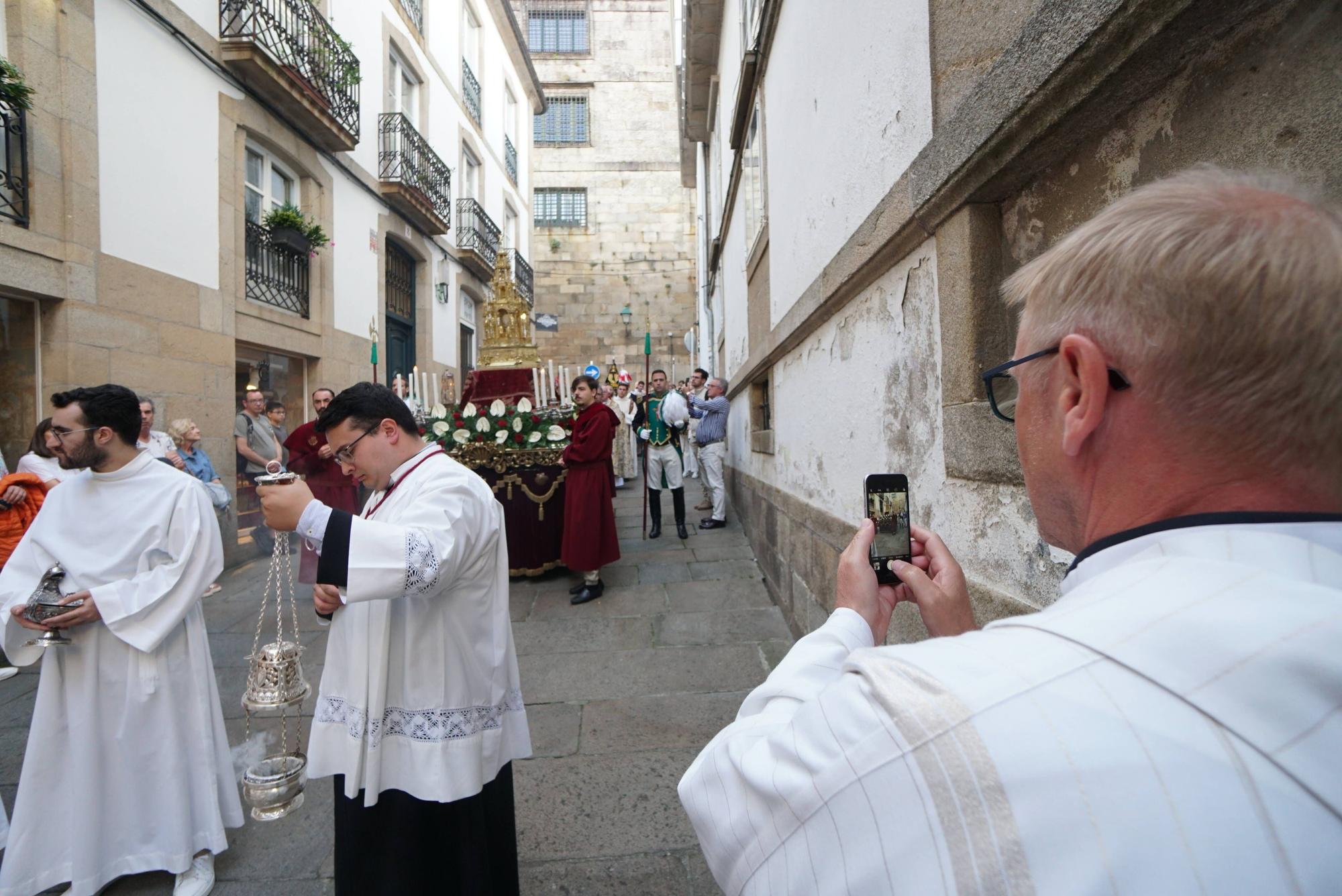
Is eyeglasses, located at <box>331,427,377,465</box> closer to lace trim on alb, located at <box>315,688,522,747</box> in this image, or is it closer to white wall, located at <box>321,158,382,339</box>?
lace trim on alb, located at <box>315,688,522,747</box>

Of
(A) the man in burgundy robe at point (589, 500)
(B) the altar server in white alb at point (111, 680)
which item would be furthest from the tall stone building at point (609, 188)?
(B) the altar server in white alb at point (111, 680)

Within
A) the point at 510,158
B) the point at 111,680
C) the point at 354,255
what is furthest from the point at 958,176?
the point at 510,158

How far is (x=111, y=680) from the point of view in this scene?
2.61 m

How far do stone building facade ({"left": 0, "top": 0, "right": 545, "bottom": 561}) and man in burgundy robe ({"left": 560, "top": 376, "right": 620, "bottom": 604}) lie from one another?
2.52 meters

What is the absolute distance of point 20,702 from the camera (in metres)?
4.10

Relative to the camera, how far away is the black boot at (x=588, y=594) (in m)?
5.76

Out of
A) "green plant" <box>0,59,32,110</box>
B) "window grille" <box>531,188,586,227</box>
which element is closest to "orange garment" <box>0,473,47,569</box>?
"green plant" <box>0,59,32,110</box>

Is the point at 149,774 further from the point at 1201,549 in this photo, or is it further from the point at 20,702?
the point at 1201,549

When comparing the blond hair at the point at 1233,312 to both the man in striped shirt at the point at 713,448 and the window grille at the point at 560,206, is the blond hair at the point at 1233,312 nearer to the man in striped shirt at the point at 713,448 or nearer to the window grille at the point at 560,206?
the man in striped shirt at the point at 713,448

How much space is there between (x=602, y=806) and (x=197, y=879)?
61.5 inches

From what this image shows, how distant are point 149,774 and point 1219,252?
11.6 feet

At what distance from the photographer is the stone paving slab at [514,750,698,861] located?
9.19ft

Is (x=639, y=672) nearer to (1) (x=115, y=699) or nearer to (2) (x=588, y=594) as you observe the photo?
(2) (x=588, y=594)

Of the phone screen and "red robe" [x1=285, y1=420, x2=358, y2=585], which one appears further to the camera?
"red robe" [x1=285, y1=420, x2=358, y2=585]
